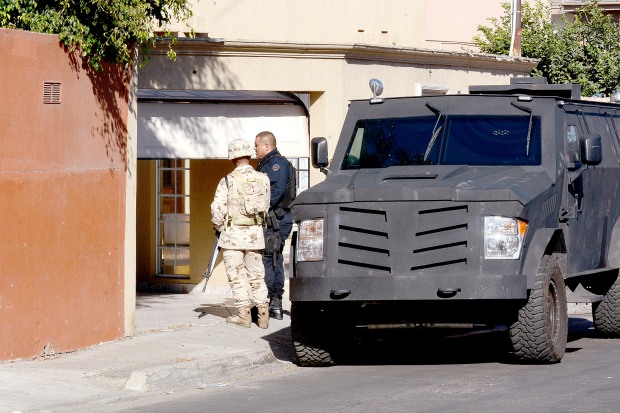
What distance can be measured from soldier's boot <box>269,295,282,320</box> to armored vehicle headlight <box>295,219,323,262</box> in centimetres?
A: 318

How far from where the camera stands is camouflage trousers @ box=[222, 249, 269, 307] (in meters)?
13.6

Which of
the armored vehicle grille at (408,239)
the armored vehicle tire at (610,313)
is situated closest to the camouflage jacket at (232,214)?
the armored vehicle grille at (408,239)

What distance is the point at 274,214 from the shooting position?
14391 millimetres

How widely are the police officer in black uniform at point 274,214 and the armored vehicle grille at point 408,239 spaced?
2944mm

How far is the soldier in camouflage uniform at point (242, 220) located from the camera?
13492 millimetres

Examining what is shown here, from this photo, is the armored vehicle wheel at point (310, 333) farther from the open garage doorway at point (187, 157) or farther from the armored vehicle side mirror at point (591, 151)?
the open garage doorway at point (187, 157)

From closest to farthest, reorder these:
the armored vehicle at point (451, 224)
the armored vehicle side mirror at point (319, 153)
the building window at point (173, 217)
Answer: the armored vehicle at point (451, 224), the armored vehicle side mirror at point (319, 153), the building window at point (173, 217)

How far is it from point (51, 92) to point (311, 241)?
2590mm

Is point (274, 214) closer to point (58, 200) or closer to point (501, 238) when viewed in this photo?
point (58, 200)

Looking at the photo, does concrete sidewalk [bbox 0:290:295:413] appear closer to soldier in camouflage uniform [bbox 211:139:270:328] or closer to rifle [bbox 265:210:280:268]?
soldier in camouflage uniform [bbox 211:139:270:328]

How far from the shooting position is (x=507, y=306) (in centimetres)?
1134

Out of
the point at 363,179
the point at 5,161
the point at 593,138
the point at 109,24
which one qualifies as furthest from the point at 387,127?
the point at 5,161

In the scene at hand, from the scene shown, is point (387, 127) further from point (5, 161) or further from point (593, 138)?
point (5, 161)

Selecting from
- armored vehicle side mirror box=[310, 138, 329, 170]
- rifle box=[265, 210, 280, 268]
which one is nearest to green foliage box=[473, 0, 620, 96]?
rifle box=[265, 210, 280, 268]
